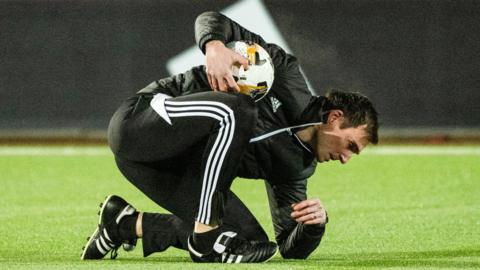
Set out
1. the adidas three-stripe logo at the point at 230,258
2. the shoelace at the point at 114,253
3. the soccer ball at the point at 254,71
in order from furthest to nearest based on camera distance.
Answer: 1. the shoelace at the point at 114,253
2. the soccer ball at the point at 254,71
3. the adidas three-stripe logo at the point at 230,258

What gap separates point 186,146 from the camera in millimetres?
5730

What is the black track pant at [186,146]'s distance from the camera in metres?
5.48

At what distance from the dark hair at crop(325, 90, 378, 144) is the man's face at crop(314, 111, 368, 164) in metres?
0.02

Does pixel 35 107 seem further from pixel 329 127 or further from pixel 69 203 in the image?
pixel 329 127

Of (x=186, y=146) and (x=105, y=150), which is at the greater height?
(x=186, y=146)

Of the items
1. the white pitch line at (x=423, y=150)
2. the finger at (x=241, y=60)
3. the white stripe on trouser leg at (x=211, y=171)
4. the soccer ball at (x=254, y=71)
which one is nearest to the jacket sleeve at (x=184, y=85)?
the soccer ball at (x=254, y=71)

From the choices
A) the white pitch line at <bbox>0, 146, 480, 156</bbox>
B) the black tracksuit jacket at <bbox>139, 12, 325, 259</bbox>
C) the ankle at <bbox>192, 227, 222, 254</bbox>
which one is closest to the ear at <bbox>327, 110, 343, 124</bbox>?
the black tracksuit jacket at <bbox>139, 12, 325, 259</bbox>

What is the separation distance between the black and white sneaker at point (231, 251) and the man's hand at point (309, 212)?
28 centimetres

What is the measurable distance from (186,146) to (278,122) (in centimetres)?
54

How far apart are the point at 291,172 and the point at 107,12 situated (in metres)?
8.60

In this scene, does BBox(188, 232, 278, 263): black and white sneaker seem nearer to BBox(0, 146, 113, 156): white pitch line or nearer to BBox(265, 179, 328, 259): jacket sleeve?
BBox(265, 179, 328, 259): jacket sleeve

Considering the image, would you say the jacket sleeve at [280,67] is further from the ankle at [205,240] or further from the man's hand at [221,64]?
the ankle at [205,240]

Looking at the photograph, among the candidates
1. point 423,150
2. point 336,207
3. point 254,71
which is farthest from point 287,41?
point 254,71

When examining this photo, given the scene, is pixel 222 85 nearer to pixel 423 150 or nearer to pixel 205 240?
pixel 205 240
